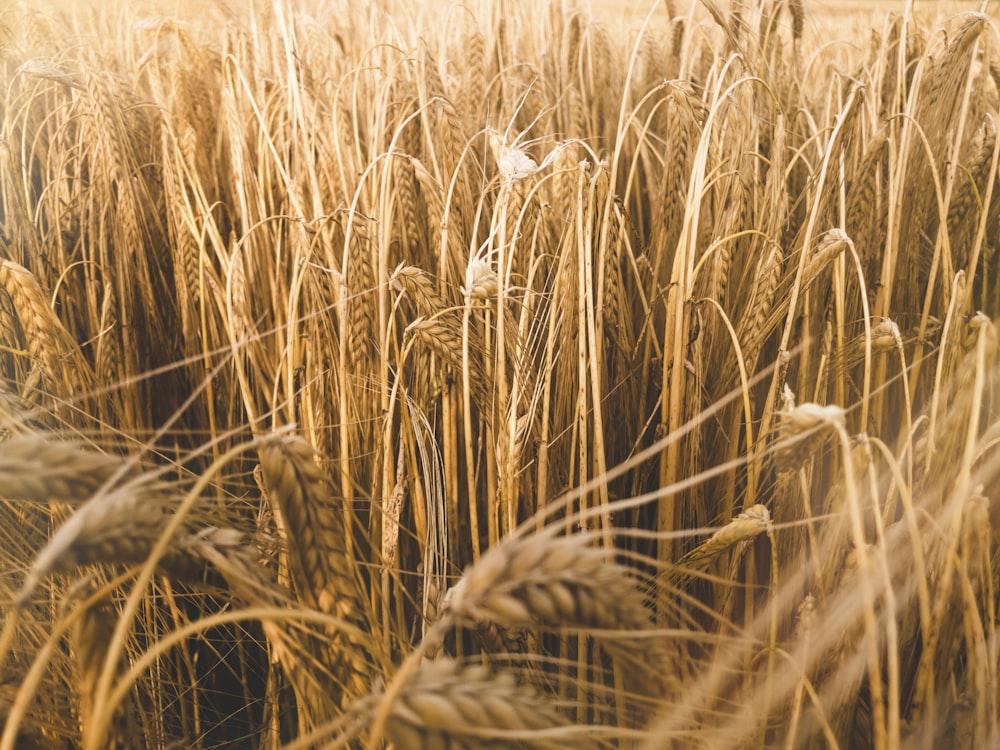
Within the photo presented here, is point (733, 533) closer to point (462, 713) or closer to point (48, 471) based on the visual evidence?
point (462, 713)

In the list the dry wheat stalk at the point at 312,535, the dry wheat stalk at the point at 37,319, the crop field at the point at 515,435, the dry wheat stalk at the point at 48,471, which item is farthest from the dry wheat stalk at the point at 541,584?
the dry wheat stalk at the point at 37,319

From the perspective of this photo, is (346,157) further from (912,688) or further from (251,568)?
(912,688)

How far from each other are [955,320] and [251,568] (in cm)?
78

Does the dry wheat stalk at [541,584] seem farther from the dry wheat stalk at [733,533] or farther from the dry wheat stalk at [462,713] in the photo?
the dry wheat stalk at [733,533]

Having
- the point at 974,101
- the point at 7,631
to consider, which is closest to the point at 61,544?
the point at 7,631

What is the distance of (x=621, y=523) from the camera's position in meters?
0.91

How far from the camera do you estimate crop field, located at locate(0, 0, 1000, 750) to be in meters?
0.46

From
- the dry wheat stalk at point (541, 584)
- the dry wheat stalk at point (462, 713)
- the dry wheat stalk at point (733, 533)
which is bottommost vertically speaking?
the dry wheat stalk at point (733, 533)

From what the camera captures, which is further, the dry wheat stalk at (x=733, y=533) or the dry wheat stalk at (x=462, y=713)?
the dry wheat stalk at (x=733, y=533)

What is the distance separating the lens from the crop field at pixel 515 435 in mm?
456

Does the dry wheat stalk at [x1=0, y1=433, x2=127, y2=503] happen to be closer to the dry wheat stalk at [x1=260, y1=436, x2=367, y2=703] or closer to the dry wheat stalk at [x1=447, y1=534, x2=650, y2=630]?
the dry wheat stalk at [x1=260, y1=436, x2=367, y2=703]

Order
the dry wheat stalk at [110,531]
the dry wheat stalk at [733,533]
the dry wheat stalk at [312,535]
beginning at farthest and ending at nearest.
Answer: the dry wheat stalk at [733,533]
the dry wheat stalk at [312,535]
the dry wheat stalk at [110,531]

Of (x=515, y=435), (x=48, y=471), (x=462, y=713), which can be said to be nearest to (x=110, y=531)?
(x=48, y=471)

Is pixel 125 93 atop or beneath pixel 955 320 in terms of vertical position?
atop
